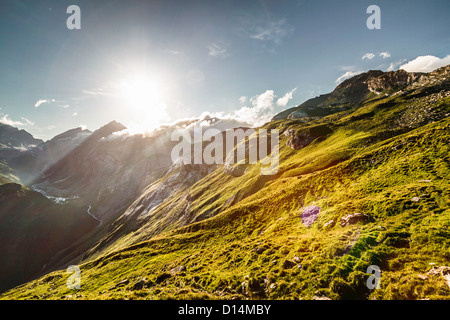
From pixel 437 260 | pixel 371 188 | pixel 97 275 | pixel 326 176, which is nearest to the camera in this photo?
pixel 437 260

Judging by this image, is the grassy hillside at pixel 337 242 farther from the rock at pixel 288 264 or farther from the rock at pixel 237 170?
the rock at pixel 237 170

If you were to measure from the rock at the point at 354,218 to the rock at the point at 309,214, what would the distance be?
7128mm

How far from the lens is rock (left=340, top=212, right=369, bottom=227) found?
90.1 ft

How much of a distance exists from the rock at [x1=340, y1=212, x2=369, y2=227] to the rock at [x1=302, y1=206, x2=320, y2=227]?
23.4ft

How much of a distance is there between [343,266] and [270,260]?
962 centimetres

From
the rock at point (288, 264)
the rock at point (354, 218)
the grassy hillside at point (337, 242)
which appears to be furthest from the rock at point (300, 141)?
the rock at point (288, 264)

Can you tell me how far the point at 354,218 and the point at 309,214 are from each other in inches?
444

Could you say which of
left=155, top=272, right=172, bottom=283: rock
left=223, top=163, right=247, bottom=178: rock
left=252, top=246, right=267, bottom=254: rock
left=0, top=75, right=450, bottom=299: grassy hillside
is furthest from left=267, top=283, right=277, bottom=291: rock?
left=223, top=163, right=247, bottom=178: rock

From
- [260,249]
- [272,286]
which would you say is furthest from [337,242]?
[260,249]

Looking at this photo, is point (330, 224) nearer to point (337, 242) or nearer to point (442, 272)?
point (337, 242)

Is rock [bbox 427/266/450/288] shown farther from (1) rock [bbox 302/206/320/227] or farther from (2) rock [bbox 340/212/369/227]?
(1) rock [bbox 302/206/320/227]

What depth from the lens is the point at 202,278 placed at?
90.6 ft
